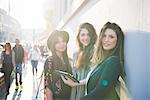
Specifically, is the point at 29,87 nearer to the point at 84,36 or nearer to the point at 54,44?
the point at 54,44

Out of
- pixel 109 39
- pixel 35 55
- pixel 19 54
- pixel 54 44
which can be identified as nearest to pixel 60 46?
pixel 54 44

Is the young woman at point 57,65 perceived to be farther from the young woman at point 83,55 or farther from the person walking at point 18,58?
the person walking at point 18,58

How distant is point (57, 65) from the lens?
291 centimetres

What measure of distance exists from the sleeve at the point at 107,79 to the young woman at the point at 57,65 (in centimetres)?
25

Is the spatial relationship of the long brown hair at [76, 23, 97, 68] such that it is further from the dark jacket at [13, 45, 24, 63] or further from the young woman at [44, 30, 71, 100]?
the dark jacket at [13, 45, 24, 63]

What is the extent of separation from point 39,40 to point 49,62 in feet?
0.90

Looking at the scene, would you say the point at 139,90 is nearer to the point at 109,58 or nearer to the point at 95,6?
the point at 109,58

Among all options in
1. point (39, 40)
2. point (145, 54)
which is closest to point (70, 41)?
point (39, 40)

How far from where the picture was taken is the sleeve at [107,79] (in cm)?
283

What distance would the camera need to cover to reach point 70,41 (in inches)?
114

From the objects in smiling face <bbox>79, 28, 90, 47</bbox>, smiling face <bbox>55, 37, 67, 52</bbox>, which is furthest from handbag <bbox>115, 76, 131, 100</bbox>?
smiling face <bbox>55, 37, 67, 52</bbox>

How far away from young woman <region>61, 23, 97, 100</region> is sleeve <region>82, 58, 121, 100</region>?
124 millimetres

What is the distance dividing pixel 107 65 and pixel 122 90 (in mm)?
227

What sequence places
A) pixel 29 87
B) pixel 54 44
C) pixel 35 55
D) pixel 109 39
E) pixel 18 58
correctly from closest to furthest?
pixel 109 39 → pixel 54 44 → pixel 35 55 → pixel 29 87 → pixel 18 58
